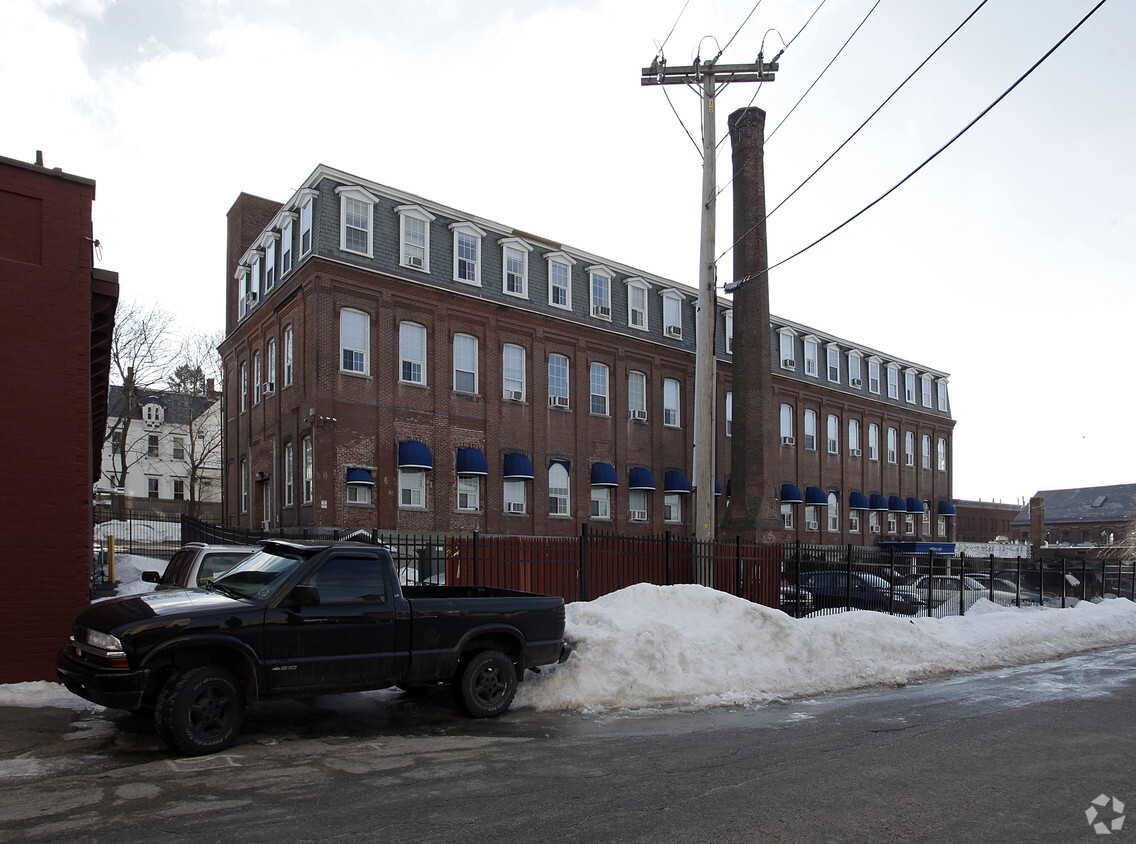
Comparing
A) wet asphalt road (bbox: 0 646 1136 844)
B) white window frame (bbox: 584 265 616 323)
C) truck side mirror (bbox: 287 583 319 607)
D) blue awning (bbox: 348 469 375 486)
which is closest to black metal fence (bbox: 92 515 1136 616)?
blue awning (bbox: 348 469 375 486)

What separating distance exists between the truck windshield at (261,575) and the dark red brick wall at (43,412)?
280 cm

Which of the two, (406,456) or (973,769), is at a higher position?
(406,456)

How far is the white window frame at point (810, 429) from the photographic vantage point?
44875 millimetres

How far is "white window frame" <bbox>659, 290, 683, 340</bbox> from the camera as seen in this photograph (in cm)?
3800

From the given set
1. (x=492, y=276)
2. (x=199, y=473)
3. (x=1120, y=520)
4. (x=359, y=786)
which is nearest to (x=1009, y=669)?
(x=359, y=786)

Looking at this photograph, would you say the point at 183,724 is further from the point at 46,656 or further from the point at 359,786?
the point at 46,656

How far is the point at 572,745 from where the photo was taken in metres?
8.03

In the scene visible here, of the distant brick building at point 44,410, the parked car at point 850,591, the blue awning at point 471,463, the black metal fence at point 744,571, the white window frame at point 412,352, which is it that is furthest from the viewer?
the blue awning at point 471,463

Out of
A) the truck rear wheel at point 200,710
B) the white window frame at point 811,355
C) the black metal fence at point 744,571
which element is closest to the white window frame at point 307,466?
the black metal fence at point 744,571

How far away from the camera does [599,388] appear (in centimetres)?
3494

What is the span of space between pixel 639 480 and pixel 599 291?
804cm

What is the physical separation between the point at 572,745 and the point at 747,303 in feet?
84.6

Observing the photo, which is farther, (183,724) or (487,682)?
(487,682)

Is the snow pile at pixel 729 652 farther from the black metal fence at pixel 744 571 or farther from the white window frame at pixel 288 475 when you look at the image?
the white window frame at pixel 288 475
